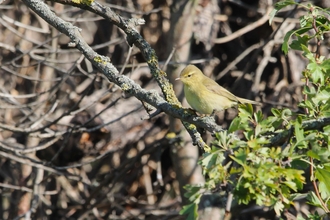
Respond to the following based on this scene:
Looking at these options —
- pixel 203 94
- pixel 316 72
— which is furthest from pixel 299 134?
pixel 203 94

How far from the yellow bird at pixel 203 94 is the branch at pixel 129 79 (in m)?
1.36

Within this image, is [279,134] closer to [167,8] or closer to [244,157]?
[244,157]

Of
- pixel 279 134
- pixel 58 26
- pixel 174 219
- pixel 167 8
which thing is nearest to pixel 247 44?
pixel 167 8

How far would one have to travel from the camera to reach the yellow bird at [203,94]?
4543 millimetres

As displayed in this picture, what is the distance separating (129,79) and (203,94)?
1720 mm

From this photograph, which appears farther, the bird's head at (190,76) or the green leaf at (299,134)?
the bird's head at (190,76)

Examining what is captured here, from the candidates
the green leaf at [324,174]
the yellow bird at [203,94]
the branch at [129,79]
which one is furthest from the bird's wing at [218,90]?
the green leaf at [324,174]

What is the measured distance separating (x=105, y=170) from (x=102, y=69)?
3.90 meters

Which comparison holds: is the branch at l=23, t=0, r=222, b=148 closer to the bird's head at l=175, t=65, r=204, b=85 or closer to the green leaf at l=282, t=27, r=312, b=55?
the green leaf at l=282, t=27, r=312, b=55

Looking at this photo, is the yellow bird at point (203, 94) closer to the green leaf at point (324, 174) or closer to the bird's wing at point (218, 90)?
the bird's wing at point (218, 90)

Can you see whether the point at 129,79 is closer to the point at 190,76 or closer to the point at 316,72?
the point at 316,72

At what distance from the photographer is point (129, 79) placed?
2947 millimetres

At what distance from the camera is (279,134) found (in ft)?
8.15

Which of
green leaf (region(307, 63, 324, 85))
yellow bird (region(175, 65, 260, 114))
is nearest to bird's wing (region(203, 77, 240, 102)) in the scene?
yellow bird (region(175, 65, 260, 114))
